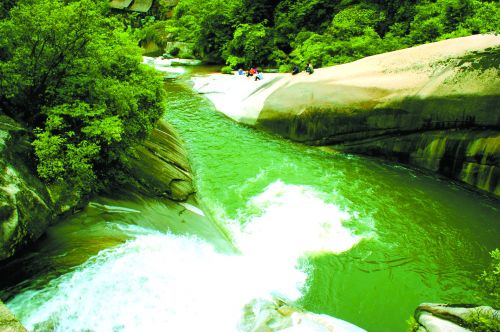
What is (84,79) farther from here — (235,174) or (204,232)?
(235,174)

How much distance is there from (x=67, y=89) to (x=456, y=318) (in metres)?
8.47

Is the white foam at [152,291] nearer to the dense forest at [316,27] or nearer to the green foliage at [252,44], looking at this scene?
Result: the dense forest at [316,27]

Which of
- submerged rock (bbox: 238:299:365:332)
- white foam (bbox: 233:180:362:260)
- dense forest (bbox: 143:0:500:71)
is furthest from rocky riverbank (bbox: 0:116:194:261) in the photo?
dense forest (bbox: 143:0:500:71)

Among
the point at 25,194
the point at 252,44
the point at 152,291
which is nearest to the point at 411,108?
the point at 152,291

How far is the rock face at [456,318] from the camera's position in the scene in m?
4.28

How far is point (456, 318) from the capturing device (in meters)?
4.68

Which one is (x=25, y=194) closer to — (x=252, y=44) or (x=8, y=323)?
(x=8, y=323)

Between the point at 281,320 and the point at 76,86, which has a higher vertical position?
the point at 76,86

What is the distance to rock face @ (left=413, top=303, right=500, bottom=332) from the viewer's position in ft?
14.0

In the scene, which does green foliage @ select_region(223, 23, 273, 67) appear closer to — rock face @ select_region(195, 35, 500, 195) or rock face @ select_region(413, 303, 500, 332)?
rock face @ select_region(195, 35, 500, 195)

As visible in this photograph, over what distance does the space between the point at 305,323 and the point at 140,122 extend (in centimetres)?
623

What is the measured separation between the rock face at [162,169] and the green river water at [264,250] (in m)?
0.56

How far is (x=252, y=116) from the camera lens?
52.3 feet

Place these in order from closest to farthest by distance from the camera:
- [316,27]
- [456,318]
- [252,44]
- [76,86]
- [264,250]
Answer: [456,318] < [76,86] < [264,250] < [316,27] < [252,44]
